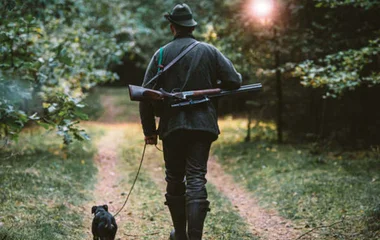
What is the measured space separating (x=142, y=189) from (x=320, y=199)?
3.16 metres

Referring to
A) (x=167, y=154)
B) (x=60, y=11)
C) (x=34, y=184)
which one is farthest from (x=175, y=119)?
(x=60, y=11)

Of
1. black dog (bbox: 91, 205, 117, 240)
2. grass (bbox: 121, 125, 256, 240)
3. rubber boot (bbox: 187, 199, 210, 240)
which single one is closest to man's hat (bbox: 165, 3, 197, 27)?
rubber boot (bbox: 187, 199, 210, 240)

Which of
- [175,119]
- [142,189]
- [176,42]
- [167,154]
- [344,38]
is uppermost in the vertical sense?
[344,38]

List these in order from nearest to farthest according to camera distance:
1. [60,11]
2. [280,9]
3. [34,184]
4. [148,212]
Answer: [148,212], [34,184], [60,11], [280,9]

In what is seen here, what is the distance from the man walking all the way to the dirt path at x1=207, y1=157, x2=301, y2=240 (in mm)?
1539

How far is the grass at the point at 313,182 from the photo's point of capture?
5.58m

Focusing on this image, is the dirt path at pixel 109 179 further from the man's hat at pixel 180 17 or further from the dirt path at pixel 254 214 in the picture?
the man's hat at pixel 180 17

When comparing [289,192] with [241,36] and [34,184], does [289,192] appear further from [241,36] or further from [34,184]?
[241,36]

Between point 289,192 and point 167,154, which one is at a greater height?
point 167,154

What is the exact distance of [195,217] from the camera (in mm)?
4207

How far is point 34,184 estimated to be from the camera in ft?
23.5

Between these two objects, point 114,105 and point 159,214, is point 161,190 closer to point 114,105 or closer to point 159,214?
point 159,214

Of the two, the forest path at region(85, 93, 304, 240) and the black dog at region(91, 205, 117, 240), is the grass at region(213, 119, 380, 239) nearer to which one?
the forest path at region(85, 93, 304, 240)

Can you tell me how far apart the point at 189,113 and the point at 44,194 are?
3562 mm
